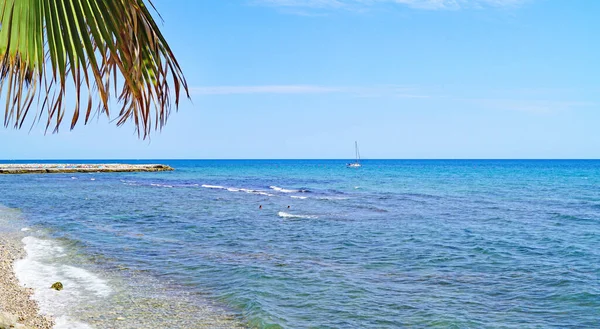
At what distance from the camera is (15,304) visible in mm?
11156

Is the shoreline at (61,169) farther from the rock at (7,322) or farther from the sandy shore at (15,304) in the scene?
the rock at (7,322)

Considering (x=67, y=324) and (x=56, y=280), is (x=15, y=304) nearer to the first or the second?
(x=67, y=324)

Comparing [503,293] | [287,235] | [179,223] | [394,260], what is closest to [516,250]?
[394,260]

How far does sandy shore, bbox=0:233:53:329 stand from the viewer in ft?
27.6

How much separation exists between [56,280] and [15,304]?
104 inches

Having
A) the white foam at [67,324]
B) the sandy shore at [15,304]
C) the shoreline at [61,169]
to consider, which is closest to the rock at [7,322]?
the sandy shore at [15,304]

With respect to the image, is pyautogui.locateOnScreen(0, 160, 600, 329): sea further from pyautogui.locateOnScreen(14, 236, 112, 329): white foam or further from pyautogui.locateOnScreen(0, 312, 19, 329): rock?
pyautogui.locateOnScreen(0, 312, 19, 329): rock

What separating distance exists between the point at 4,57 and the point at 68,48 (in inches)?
9.6

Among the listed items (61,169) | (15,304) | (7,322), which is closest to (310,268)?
(15,304)

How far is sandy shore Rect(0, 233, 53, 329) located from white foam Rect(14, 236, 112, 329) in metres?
0.17

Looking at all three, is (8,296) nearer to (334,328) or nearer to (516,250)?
(334,328)

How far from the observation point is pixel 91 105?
95.5 inches

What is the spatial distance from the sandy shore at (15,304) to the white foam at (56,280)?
17cm

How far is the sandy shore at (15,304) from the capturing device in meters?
8.41
